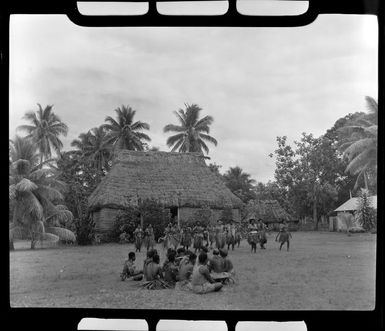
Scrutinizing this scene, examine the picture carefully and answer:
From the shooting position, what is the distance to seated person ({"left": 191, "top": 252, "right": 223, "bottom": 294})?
10.6 feet

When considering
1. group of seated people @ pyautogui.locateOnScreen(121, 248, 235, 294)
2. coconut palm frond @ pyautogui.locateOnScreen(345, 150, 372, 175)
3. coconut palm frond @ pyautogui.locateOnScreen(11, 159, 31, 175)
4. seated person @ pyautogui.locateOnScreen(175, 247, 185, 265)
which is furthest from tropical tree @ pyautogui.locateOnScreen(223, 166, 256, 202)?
coconut palm frond @ pyautogui.locateOnScreen(11, 159, 31, 175)

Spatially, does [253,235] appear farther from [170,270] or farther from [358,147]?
[358,147]

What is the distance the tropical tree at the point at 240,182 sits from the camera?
11.2 feet

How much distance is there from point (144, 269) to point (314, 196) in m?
1.20

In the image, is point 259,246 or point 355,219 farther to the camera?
point 259,246

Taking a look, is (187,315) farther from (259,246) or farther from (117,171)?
(117,171)

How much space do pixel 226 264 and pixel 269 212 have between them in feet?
1.46

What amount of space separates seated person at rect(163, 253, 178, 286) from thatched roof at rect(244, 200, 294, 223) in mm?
586

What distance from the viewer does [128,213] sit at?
352cm

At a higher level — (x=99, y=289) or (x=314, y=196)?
(x=314, y=196)

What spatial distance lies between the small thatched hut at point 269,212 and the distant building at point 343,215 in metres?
0.24

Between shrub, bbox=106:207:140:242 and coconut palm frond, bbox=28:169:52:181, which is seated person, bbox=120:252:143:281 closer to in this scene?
shrub, bbox=106:207:140:242

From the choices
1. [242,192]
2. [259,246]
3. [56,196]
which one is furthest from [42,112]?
[259,246]

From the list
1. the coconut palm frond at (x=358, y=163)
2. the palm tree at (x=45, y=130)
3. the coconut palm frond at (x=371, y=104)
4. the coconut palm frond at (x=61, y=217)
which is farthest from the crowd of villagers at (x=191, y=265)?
the coconut palm frond at (x=371, y=104)
